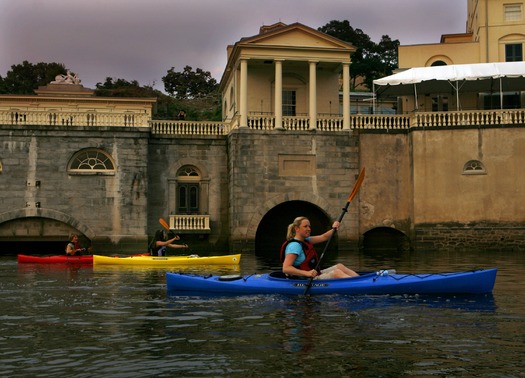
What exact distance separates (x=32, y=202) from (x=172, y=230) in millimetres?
5928

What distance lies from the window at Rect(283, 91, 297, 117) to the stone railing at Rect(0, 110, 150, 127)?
21.6 feet

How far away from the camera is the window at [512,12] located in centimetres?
3788

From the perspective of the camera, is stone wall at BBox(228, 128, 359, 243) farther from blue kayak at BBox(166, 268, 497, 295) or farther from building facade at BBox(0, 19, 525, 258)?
blue kayak at BBox(166, 268, 497, 295)

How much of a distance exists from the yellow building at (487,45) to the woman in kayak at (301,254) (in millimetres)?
25720

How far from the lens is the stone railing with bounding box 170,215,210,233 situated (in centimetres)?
3153

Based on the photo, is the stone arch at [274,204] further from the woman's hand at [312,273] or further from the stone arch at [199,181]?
the woman's hand at [312,273]

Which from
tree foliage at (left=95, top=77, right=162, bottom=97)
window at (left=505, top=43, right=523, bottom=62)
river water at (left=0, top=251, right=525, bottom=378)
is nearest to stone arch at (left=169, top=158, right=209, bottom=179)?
river water at (left=0, top=251, right=525, bottom=378)

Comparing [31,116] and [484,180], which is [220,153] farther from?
[484,180]

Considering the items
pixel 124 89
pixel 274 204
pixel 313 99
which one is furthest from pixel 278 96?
pixel 124 89

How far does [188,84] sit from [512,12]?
44.3 metres

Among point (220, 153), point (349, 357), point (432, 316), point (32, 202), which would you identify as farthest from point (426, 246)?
point (349, 357)

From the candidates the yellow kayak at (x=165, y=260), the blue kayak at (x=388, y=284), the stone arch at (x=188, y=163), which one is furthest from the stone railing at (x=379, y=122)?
the blue kayak at (x=388, y=284)

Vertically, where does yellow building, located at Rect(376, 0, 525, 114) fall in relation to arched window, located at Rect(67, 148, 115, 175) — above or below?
above

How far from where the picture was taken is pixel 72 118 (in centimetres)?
3078
